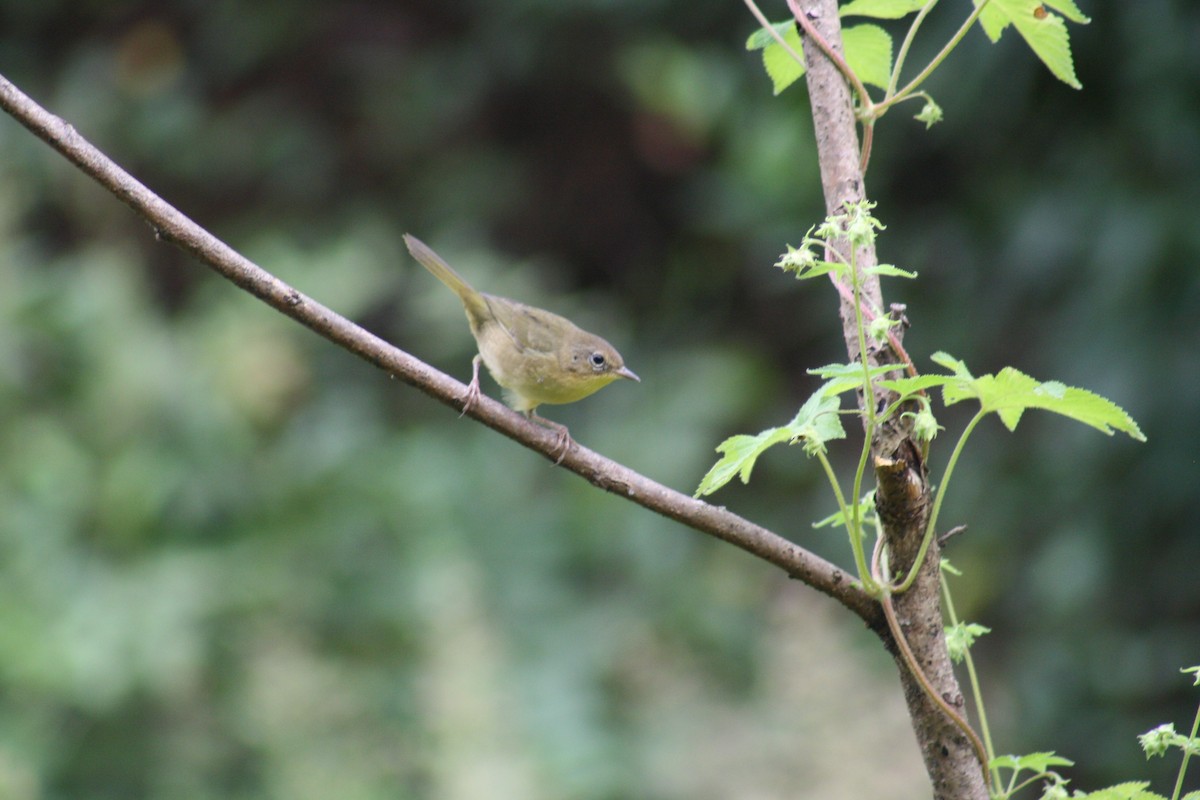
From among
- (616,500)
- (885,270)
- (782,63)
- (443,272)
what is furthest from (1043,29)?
(616,500)

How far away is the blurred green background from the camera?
12.6ft

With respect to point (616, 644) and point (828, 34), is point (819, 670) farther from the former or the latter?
point (828, 34)

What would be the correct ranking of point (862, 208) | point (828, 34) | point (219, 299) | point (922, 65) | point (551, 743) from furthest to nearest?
point (219, 299) < point (551, 743) < point (922, 65) < point (828, 34) < point (862, 208)

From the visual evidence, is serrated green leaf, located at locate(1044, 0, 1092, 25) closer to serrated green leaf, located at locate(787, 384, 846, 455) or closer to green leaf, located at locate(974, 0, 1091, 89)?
green leaf, located at locate(974, 0, 1091, 89)

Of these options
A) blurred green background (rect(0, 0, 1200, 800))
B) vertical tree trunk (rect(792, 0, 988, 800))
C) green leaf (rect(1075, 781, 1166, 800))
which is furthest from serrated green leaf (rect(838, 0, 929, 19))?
blurred green background (rect(0, 0, 1200, 800))

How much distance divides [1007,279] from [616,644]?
1.92 m

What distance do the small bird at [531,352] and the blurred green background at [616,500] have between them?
4.60 ft

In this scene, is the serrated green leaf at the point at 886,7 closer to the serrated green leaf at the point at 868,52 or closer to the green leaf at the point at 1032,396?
the serrated green leaf at the point at 868,52

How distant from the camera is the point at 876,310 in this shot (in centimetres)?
108

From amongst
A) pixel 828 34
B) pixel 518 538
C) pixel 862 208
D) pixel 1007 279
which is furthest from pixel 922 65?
pixel 862 208

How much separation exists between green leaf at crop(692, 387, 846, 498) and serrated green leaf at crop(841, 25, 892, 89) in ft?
1.45

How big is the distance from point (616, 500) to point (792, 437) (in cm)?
406

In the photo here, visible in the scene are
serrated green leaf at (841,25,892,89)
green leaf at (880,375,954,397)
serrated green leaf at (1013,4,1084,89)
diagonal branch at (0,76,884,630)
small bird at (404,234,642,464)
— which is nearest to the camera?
green leaf at (880,375,954,397)

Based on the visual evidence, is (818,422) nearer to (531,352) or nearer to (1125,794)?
(1125,794)
